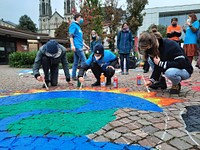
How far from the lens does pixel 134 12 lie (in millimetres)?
24562

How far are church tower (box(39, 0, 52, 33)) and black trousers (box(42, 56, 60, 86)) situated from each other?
85400 millimetres

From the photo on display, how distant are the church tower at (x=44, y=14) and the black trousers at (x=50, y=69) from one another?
85.4 metres

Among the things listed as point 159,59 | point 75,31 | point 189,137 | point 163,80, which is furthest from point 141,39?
point 75,31

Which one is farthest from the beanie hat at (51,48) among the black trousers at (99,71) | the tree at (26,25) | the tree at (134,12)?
the tree at (26,25)

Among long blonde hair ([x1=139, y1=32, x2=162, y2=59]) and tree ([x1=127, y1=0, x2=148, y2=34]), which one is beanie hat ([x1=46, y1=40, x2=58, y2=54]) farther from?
tree ([x1=127, y1=0, x2=148, y2=34])

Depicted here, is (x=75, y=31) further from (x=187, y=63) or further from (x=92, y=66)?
(x=187, y=63)

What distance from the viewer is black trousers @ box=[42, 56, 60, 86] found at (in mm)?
4680

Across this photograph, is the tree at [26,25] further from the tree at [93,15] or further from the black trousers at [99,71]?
the black trousers at [99,71]

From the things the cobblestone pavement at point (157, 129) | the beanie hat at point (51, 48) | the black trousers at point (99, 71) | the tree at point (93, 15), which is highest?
the tree at point (93, 15)

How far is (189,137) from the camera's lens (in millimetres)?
1983

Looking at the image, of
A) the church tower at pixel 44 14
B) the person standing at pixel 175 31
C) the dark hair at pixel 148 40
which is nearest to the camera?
the dark hair at pixel 148 40

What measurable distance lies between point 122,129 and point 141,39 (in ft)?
5.20

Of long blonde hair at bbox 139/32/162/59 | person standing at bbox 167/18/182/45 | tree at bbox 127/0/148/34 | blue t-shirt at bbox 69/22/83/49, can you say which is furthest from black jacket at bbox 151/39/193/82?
tree at bbox 127/0/148/34

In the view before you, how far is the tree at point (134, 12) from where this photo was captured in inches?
943
